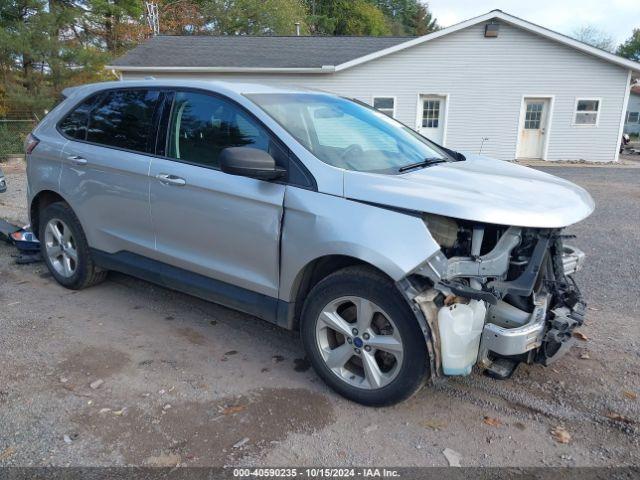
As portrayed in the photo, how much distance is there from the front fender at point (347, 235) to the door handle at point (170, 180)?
91cm

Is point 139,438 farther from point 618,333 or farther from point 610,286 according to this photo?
point 610,286

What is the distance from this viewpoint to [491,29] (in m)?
17.4

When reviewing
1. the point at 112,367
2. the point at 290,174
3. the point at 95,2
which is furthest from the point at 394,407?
the point at 95,2

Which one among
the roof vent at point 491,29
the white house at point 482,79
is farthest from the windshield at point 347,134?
the roof vent at point 491,29

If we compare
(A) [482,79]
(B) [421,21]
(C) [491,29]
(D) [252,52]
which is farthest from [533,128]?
(B) [421,21]

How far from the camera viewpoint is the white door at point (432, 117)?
1856 centimetres

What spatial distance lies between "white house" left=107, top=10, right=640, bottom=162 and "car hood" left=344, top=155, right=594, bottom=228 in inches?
598

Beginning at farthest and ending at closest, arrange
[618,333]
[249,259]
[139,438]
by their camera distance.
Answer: [618,333]
[249,259]
[139,438]

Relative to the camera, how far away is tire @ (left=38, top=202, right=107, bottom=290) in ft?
15.0

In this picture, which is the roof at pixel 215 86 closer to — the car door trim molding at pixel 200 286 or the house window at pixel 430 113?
the car door trim molding at pixel 200 286

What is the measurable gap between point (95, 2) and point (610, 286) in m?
25.3

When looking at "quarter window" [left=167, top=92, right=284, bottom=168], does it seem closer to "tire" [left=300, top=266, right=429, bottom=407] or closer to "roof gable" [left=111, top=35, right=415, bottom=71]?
"tire" [left=300, top=266, right=429, bottom=407]

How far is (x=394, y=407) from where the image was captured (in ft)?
10.0

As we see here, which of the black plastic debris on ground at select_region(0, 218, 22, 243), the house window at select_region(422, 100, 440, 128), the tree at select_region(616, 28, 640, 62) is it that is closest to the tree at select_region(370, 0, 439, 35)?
the tree at select_region(616, 28, 640, 62)
